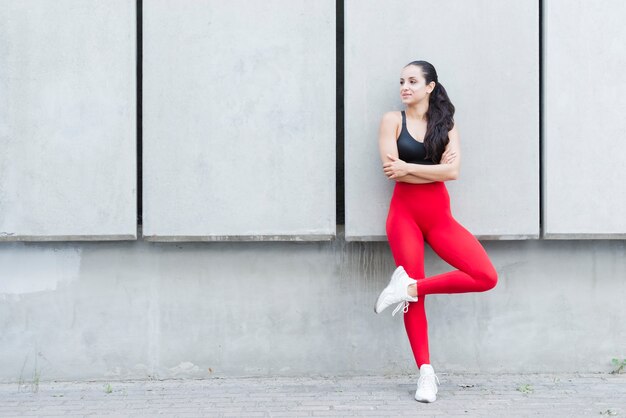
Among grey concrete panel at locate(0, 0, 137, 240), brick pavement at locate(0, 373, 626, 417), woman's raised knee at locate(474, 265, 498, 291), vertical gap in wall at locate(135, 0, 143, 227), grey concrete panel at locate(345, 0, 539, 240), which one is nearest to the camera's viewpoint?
brick pavement at locate(0, 373, 626, 417)

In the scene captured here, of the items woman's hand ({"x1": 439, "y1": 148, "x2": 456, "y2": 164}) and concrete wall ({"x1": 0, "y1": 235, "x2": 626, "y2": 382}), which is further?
concrete wall ({"x1": 0, "y1": 235, "x2": 626, "y2": 382})

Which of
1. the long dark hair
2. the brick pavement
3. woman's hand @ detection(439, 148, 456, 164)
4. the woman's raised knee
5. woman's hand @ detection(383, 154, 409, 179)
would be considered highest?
the long dark hair

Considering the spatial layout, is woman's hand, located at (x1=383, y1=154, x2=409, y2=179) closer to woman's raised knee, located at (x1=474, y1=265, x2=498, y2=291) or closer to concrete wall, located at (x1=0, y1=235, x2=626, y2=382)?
concrete wall, located at (x1=0, y1=235, x2=626, y2=382)

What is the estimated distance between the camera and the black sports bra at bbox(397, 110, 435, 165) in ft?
17.8

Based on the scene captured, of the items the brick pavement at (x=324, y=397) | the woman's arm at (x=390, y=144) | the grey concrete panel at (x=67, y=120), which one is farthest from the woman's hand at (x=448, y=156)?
the grey concrete panel at (x=67, y=120)

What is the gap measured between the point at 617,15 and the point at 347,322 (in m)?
3.07

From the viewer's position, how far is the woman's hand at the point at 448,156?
17.7ft

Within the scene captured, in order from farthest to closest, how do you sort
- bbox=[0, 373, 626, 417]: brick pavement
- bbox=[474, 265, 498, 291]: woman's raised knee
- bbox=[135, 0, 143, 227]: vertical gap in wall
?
1. bbox=[135, 0, 143, 227]: vertical gap in wall
2. bbox=[474, 265, 498, 291]: woman's raised knee
3. bbox=[0, 373, 626, 417]: brick pavement

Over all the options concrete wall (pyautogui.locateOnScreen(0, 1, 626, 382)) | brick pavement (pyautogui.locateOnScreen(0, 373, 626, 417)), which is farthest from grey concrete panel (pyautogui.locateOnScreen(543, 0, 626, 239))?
brick pavement (pyautogui.locateOnScreen(0, 373, 626, 417))

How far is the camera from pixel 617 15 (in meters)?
5.80

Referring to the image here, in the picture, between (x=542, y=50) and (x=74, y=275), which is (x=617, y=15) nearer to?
(x=542, y=50)

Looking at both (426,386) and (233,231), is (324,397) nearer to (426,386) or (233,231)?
(426,386)

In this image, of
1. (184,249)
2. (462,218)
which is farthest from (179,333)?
(462,218)

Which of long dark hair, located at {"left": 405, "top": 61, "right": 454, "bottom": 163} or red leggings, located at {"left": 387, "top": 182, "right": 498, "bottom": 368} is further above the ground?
long dark hair, located at {"left": 405, "top": 61, "right": 454, "bottom": 163}
